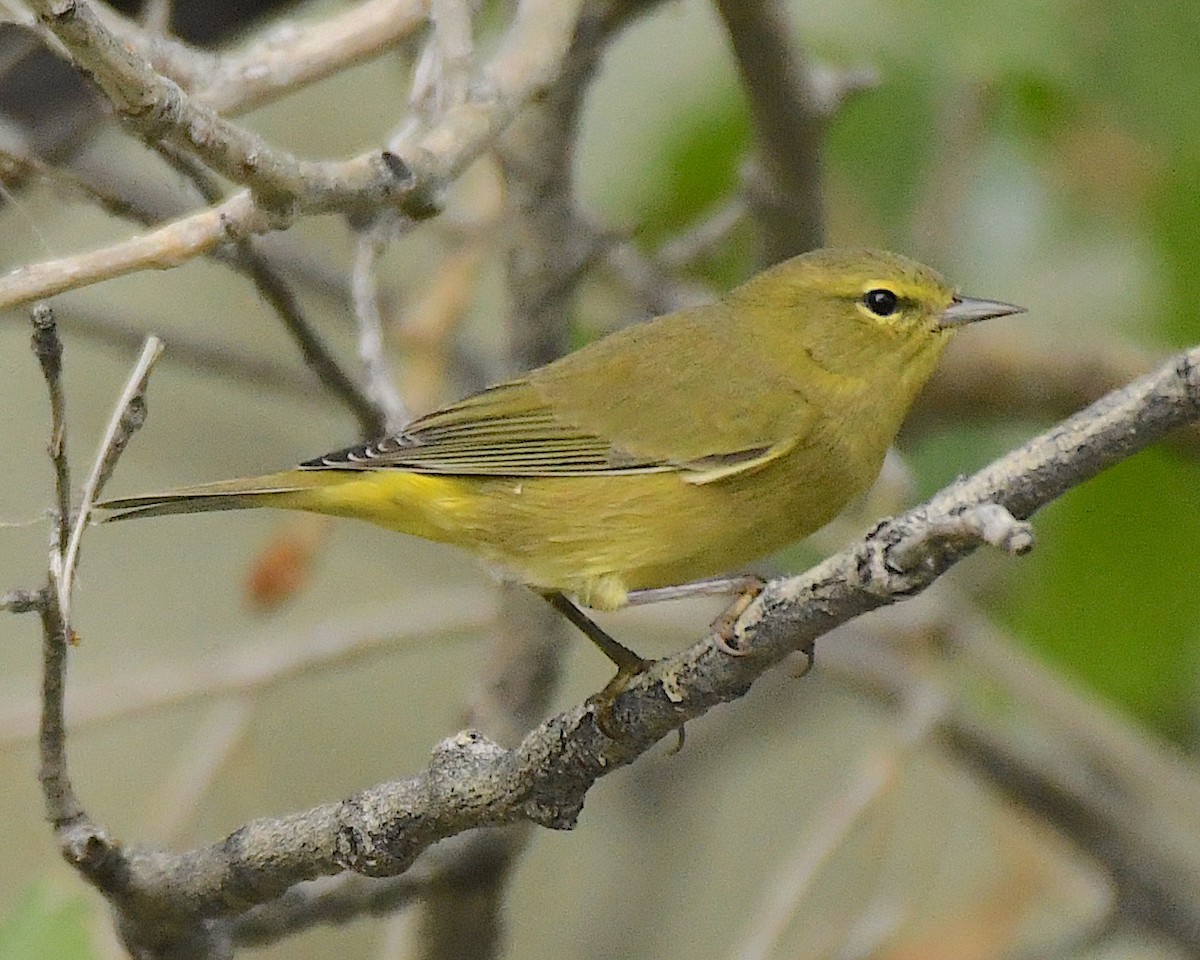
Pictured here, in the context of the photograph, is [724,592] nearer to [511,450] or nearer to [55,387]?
[511,450]

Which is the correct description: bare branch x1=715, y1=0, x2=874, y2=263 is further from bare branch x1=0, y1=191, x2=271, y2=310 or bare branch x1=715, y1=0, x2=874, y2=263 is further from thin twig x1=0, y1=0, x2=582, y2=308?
bare branch x1=0, y1=191, x2=271, y2=310

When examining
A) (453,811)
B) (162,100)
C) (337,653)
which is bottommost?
(453,811)

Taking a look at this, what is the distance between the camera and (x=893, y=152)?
2.99 m

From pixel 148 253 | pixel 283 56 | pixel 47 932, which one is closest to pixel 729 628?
pixel 148 253

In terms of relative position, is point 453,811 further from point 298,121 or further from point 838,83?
point 298,121

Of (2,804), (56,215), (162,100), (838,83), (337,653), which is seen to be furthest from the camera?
(2,804)

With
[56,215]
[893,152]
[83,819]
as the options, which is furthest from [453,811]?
[56,215]

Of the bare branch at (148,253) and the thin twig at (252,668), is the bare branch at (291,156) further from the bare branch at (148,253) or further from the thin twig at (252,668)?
the thin twig at (252,668)

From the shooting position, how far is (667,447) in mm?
2133

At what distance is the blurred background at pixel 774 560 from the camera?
2.63 metres

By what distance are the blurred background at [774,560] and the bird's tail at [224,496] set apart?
1.04 feet

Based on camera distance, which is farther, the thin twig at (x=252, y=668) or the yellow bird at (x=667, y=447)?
the thin twig at (x=252, y=668)

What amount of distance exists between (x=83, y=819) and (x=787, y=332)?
1.28 metres

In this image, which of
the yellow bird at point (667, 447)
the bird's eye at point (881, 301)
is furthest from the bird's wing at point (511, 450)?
the bird's eye at point (881, 301)
